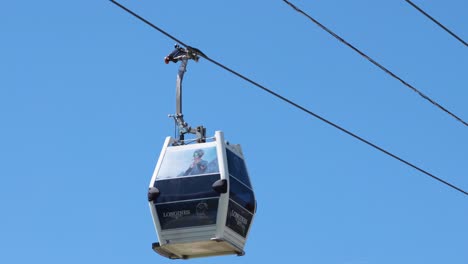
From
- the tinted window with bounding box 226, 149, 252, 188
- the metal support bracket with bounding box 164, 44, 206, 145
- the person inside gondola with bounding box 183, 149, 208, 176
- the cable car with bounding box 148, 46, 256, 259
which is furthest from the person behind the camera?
the tinted window with bounding box 226, 149, 252, 188

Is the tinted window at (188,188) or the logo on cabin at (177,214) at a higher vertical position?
the tinted window at (188,188)

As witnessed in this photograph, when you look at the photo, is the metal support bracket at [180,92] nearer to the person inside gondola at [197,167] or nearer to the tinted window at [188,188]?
the person inside gondola at [197,167]

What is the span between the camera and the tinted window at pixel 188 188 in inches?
695

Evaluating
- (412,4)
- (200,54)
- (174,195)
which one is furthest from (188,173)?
(412,4)

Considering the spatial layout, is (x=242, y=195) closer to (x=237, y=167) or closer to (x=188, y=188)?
(x=237, y=167)

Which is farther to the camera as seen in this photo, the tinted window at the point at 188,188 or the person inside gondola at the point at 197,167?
the person inside gondola at the point at 197,167

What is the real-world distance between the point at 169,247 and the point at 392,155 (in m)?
4.45

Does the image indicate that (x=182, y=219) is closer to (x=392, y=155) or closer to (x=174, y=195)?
(x=174, y=195)

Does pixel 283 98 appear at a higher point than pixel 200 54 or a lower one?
lower

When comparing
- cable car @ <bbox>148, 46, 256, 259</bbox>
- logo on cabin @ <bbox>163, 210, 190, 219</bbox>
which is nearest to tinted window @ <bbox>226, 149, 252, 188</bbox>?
cable car @ <bbox>148, 46, 256, 259</bbox>

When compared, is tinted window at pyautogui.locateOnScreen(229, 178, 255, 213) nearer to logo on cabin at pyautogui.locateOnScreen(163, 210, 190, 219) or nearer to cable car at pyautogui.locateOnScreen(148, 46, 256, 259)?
cable car at pyautogui.locateOnScreen(148, 46, 256, 259)

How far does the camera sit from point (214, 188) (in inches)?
691

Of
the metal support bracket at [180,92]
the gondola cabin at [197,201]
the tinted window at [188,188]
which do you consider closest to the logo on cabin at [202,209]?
the gondola cabin at [197,201]

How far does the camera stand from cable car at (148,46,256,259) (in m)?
17.5
